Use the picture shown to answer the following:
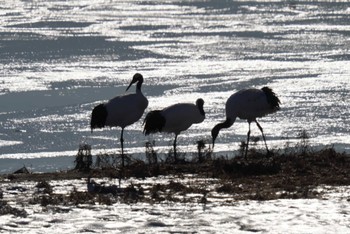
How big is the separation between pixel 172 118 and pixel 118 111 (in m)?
0.89

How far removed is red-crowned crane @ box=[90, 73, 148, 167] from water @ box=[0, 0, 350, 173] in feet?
6.17

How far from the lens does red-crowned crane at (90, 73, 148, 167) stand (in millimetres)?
14594

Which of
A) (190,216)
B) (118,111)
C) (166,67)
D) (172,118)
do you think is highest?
(166,67)

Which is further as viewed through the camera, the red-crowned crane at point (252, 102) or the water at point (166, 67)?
the water at point (166, 67)

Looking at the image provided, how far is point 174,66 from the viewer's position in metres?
25.9

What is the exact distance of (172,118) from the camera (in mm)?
15070

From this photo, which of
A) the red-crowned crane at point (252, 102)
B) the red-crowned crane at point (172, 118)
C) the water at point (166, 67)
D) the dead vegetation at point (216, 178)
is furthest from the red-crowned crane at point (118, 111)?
the water at point (166, 67)

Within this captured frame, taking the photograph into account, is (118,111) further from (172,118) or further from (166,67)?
(166,67)

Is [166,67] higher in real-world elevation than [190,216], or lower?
higher

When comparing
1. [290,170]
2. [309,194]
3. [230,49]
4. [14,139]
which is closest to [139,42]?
[230,49]

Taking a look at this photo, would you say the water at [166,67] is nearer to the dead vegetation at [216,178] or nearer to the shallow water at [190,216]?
the dead vegetation at [216,178]

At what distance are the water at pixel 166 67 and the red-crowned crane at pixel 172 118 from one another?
6.20 feet

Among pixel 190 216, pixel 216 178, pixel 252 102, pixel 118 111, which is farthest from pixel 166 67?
pixel 190 216

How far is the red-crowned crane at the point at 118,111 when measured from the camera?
A: 47.9 feet
